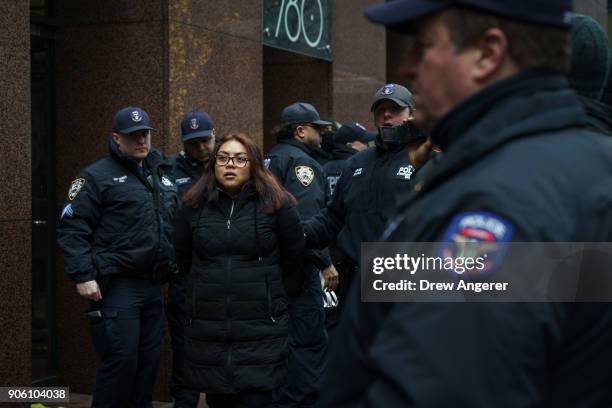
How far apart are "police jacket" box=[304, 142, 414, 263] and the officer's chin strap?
35 mm

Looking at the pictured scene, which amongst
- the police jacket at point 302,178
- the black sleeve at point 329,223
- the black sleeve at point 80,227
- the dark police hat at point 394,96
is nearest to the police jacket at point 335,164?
the police jacket at point 302,178

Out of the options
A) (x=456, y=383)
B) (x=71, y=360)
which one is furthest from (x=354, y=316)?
(x=71, y=360)

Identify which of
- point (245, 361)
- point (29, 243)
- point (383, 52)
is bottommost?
point (245, 361)

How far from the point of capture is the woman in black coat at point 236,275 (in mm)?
5711

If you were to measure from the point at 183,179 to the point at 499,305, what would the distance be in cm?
619

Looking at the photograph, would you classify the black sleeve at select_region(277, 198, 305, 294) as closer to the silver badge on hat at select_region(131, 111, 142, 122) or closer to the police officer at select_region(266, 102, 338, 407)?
the police officer at select_region(266, 102, 338, 407)

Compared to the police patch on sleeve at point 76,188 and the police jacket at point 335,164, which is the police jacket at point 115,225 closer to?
the police patch on sleeve at point 76,188

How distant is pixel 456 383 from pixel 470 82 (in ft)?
1.65

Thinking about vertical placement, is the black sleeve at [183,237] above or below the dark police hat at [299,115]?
below

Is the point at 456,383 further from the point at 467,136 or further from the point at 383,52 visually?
the point at 383,52

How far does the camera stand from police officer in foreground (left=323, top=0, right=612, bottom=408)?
1.41 metres

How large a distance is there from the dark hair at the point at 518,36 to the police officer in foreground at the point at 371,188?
380cm

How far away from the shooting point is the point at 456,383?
1.39 meters

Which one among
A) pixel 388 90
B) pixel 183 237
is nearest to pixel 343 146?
pixel 388 90
